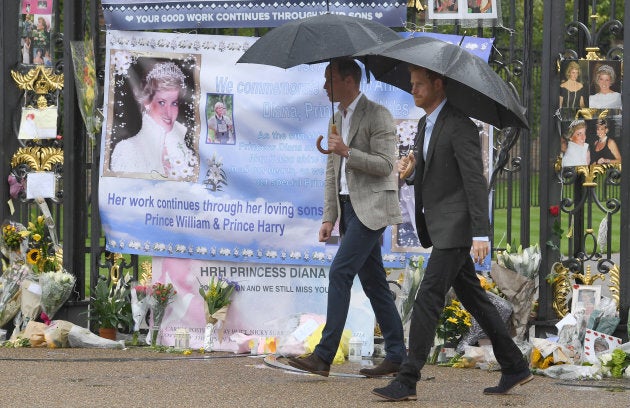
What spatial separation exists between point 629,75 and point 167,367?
348 centimetres

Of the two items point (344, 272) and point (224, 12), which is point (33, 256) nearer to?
point (224, 12)

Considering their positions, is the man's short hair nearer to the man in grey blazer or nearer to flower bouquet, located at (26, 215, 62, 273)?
the man in grey blazer

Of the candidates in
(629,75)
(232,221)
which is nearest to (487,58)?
(629,75)

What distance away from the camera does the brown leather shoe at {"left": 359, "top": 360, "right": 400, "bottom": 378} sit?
305 inches

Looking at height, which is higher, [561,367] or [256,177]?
[256,177]

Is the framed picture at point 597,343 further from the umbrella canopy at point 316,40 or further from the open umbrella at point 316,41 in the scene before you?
the umbrella canopy at point 316,40

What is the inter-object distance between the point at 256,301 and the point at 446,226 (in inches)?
106

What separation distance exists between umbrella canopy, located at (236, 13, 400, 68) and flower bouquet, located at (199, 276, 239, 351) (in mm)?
1984

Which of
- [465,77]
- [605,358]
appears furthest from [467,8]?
[605,358]

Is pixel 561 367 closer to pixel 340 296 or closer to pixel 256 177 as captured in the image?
→ pixel 340 296

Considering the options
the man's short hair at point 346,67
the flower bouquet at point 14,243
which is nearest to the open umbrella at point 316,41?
the man's short hair at point 346,67

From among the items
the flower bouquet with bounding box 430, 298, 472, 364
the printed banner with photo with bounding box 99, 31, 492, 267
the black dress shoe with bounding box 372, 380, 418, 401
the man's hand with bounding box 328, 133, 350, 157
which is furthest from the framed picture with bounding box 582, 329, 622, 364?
the man's hand with bounding box 328, 133, 350, 157

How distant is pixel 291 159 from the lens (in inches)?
356

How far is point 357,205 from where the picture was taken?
24.7 feet
